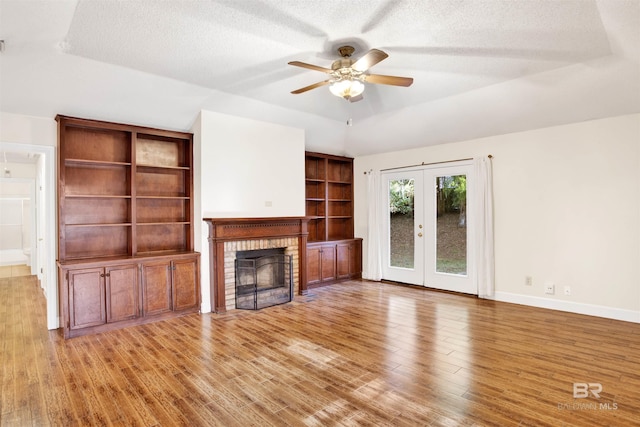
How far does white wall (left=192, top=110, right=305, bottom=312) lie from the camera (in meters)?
4.84

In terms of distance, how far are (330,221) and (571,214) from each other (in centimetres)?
420

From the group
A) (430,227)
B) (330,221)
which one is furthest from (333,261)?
(430,227)

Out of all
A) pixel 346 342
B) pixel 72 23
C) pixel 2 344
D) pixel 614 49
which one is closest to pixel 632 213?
pixel 614 49

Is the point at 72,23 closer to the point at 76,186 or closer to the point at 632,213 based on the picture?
the point at 76,186

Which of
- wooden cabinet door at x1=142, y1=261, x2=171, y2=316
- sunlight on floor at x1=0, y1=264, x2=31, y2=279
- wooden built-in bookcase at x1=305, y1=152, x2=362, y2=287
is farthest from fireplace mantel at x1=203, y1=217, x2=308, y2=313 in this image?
sunlight on floor at x1=0, y1=264, x2=31, y2=279

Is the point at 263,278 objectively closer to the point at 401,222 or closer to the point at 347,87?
the point at 401,222

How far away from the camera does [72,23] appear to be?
117 inches

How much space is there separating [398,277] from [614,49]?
4.57 meters

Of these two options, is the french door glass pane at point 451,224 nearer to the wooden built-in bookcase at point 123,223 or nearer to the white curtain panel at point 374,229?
the white curtain panel at point 374,229

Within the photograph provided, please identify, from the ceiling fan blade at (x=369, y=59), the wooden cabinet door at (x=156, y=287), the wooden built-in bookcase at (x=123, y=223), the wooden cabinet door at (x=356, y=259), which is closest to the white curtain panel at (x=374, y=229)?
the wooden cabinet door at (x=356, y=259)

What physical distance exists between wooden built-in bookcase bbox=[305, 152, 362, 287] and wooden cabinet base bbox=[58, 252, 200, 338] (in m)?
2.27

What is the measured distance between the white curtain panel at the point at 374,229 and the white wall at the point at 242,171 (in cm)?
168

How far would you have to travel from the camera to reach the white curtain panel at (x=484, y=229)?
534cm

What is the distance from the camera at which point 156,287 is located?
4.47m
